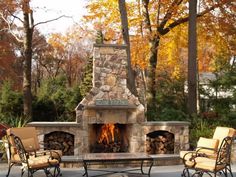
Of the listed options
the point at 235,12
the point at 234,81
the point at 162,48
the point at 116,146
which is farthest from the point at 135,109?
the point at 162,48

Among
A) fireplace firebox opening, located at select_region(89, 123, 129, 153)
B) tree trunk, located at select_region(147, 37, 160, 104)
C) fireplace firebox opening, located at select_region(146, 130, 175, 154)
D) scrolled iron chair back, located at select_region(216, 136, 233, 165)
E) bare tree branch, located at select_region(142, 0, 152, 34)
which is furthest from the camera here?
bare tree branch, located at select_region(142, 0, 152, 34)

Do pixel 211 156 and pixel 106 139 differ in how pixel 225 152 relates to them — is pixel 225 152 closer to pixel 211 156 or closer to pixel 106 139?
pixel 211 156

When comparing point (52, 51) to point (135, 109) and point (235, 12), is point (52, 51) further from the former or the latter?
point (135, 109)

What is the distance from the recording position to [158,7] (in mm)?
16859

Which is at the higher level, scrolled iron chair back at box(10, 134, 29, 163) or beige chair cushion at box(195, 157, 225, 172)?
scrolled iron chair back at box(10, 134, 29, 163)

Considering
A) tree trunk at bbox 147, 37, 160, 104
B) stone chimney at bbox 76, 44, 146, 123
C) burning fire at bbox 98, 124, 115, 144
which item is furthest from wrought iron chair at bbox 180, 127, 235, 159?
tree trunk at bbox 147, 37, 160, 104

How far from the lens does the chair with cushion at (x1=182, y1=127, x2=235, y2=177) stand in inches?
253

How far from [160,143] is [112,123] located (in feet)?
4.51

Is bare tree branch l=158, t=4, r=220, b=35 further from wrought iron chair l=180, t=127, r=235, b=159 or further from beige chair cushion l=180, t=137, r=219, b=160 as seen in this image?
beige chair cushion l=180, t=137, r=219, b=160

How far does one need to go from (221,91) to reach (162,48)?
6.58m

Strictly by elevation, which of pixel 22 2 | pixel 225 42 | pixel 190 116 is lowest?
pixel 190 116

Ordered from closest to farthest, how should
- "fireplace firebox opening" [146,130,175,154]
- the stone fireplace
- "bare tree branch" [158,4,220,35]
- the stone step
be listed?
the stone step, the stone fireplace, "fireplace firebox opening" [146,130,175,154], "bare tree branch" [158,4,220,35]

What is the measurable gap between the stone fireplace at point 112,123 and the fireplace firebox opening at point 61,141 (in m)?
0.04

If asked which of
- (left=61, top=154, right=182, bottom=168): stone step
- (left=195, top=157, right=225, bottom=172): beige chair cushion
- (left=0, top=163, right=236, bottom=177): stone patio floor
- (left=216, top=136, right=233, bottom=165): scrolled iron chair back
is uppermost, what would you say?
(left=216, top=136, right=233, bottom=165): scrolled iron chair back
